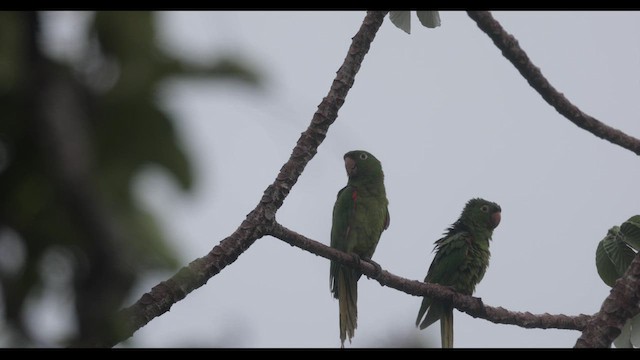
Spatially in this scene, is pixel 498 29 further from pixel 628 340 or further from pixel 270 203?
pixel 628 340

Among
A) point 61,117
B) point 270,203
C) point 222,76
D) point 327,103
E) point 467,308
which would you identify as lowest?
point 61,117

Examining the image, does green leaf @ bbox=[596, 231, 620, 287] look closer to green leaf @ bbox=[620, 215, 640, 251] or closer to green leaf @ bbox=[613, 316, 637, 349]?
green leaf @ bbox=[620, 215, 640, 251]

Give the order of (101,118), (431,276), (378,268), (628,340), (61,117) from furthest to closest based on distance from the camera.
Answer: (431,276) < (378,268) < (628,340) < (101,118) < (61,117)

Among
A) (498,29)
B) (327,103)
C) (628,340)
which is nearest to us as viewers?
(498,29)

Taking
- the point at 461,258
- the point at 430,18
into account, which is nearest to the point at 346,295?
the point at 461,258

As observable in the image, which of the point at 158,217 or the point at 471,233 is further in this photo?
the point at 471,233

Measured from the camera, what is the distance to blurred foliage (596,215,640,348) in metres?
4.75

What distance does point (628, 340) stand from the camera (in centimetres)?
453

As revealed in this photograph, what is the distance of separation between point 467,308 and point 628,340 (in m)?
1.47

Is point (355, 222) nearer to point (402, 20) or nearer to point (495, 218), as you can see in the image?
point (495, 218)

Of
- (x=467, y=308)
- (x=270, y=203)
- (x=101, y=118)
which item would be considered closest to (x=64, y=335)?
(x=101, y=118)

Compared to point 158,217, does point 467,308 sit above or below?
above

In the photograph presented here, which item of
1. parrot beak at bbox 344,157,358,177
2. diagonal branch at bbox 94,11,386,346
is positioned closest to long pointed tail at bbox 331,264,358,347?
parrot beak at bbox 344,157,358,177

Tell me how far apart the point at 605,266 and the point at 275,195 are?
92.8 inches
